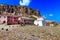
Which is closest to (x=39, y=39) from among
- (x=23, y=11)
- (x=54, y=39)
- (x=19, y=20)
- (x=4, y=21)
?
(x=54, y=39)

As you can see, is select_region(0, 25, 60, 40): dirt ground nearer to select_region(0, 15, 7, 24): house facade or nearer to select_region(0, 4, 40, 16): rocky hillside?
select_region(0, 15, 7, 24): house facade

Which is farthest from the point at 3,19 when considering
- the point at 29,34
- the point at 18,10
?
the point at 18,10

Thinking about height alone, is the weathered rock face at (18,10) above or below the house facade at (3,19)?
above

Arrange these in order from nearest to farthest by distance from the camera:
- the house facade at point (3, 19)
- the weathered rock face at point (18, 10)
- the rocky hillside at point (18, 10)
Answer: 1. the house facade at point (3, 19)
2. the rocky hillside at point (18, 10)
3. the weathered rock face at point (18, 10)

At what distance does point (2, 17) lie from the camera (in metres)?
65.3

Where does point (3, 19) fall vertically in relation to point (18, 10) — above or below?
below

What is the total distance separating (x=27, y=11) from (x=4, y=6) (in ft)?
77.8

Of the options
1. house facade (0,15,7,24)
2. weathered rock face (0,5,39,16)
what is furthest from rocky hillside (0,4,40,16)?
house facade (0,15,7,24)

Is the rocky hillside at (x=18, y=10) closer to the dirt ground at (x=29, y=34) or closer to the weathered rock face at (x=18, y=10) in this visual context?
the weathered rock face at (x=18, y=10)

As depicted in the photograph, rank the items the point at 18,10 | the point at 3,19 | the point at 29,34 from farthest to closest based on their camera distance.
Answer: the point at 18,10
the point at 3,19
the point at 29,34

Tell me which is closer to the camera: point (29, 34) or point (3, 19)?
point (29, 34)

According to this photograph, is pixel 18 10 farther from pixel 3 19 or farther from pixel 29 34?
pixel 29 34

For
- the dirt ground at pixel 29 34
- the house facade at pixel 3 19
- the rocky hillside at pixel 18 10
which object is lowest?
the dirt ground at pixel 29 34

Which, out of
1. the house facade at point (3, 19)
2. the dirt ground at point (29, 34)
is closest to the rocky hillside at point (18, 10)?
the house facade at point (3, 19)
